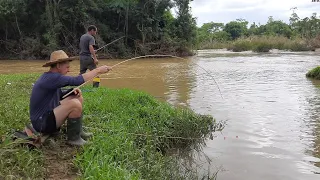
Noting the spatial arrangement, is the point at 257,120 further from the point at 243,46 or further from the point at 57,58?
the point at 243,46

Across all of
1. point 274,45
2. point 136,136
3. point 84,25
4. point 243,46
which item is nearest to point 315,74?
point 136,136

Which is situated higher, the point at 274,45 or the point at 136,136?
the point at 274,45

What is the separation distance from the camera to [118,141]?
15.5 ft

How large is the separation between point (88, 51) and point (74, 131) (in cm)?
521

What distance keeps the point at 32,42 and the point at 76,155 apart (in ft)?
90.8

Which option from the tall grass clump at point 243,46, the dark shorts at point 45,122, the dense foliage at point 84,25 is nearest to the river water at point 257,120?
the dark shorts at point 45,122

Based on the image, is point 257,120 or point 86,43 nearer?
point 257,120

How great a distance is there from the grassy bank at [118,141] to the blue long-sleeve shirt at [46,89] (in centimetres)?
46

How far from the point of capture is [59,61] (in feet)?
14.1

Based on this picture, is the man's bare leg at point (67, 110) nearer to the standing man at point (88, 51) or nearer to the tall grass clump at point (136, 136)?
the tall grass clump at point (136, 136)

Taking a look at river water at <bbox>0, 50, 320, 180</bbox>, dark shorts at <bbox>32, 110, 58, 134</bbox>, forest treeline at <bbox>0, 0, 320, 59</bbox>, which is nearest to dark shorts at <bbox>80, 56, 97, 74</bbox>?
river water at <bbox>0, 50, 320, 180</bbox>

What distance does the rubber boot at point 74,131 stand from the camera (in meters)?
4.49

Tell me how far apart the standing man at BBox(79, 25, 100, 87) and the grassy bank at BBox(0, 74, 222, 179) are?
5.30 ft

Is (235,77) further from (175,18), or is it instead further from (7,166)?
→ (175,18)
